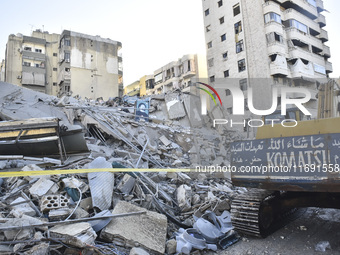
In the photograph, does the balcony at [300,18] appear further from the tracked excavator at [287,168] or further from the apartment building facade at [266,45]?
the tracked excavator at [287,168]

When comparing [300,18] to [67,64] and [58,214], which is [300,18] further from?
[58,214]

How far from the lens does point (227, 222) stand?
17.6 feet

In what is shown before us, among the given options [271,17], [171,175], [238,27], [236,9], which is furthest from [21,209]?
[236,9]

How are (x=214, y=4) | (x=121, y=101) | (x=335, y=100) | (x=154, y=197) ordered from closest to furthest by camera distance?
1. (x=335, y=100)
2. (x=154, y=197)
3. (x=121, y=101)
4. (x=214, y=4)

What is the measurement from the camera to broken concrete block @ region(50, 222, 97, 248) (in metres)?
3.61

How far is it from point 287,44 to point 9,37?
133ft

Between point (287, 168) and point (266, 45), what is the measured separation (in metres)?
26.2

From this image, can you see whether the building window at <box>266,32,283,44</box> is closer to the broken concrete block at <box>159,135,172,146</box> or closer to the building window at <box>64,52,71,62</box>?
the broken concrete block at <box>159,135,172,146</box>

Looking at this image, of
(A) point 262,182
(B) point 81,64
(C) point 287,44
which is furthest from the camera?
(B) point 81,64

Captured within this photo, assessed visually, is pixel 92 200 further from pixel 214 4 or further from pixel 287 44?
pixel 214 4

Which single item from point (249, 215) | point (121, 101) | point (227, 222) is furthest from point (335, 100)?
A: point (121, 101)

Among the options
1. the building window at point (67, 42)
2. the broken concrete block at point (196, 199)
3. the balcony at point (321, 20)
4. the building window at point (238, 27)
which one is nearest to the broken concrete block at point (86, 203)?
the broken concrete block at point (196, 199)

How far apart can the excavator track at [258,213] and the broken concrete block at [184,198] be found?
1.19m

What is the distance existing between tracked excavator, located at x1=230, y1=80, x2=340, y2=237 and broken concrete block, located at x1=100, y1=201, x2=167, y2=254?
4.97 feet
